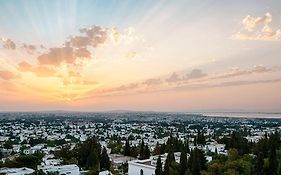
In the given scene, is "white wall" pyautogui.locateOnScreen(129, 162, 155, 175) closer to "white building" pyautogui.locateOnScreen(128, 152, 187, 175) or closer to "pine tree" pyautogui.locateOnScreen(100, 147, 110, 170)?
"white building" pyautogui.locateOnScreen(128, 152, 187, 175)

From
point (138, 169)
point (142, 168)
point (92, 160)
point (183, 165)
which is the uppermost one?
point (183, 165)

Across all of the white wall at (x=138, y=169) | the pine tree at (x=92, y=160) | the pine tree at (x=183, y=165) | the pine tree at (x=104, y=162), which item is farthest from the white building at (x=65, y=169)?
the pine tree at (x=183, y=165)

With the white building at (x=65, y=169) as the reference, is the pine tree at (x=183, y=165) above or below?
above

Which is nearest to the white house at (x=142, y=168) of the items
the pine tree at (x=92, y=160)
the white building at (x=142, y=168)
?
the white building at (x=142, y=168)

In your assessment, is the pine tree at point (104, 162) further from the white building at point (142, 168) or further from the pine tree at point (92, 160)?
the white building at point (142, 168)

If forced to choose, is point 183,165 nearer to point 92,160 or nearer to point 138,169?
point 138,169

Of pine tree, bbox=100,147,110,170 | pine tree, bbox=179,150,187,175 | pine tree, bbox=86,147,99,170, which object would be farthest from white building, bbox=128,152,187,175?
pine tree, bbox=86,147,99,170

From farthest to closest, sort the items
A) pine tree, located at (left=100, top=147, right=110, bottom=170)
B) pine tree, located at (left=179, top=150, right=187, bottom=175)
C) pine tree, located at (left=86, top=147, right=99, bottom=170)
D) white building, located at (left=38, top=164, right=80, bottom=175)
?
pine tree, located at (left=100, top=147, right=110, bottom=170)
pine tree, located at (left=86, top=147, right=99, bottom=170)
white building, located at (left=38, top=164, right=80, bottom=175)
pine tree, located at (left=179, top=150, right=187, bottom=175)

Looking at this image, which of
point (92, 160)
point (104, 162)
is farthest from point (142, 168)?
point (92, 160)

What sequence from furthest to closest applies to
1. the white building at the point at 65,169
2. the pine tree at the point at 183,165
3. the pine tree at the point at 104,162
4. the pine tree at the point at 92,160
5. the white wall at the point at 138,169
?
the pine tree at the point at 104,162 → the pine tree at the point at 92,160 → the white wall at the point at 138,169 → the white building at the point at 65,169 → the pine tree at the point at 183,165

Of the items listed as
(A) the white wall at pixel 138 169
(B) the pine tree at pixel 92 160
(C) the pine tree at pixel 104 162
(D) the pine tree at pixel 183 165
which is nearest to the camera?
(D) the pine tree at pixel 183 165

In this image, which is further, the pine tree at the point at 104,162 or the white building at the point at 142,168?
the pine tree at the point at 104,162

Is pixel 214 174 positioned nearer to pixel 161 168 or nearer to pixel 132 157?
pixel 161 168

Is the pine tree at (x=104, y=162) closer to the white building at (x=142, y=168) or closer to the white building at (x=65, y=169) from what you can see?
the white building at (x=142, y=168)
